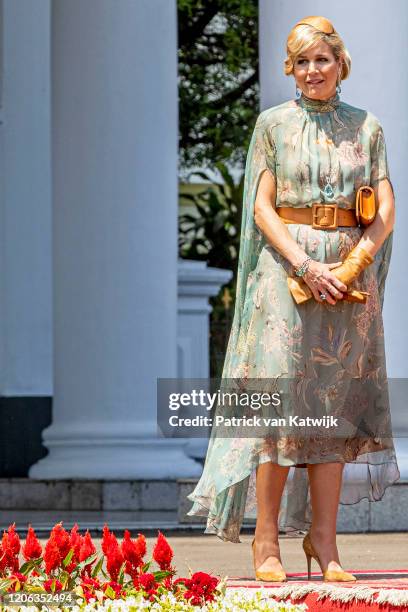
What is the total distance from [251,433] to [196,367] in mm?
11801

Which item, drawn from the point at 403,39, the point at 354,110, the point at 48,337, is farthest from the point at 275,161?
the point at 48,337

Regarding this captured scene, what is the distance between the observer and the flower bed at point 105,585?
5074 mm

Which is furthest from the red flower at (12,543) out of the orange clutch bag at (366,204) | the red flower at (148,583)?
the orange clutch bag at (366,204)

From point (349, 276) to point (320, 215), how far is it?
26cm

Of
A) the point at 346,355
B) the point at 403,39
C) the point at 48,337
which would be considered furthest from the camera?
the point at 48,337

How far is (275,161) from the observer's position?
21.4ft

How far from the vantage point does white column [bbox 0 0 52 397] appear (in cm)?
1734

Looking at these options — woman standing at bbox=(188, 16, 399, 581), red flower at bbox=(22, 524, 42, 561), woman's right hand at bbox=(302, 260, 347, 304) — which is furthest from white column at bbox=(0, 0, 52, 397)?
red flower at bbox=(22, 524, 42, 561)

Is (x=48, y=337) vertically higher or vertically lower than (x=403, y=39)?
lower

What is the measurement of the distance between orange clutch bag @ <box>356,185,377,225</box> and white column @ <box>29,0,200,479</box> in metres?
6.52

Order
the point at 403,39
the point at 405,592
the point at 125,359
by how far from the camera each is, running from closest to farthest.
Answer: the point at 405,592 → the point at 403,39 → the point at 125,359

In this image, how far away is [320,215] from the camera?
6.41m

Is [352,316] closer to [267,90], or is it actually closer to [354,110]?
[354,110]

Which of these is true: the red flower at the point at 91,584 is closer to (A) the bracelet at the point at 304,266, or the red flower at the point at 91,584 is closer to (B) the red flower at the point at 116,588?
(B) the red flower at the point at 116,588
